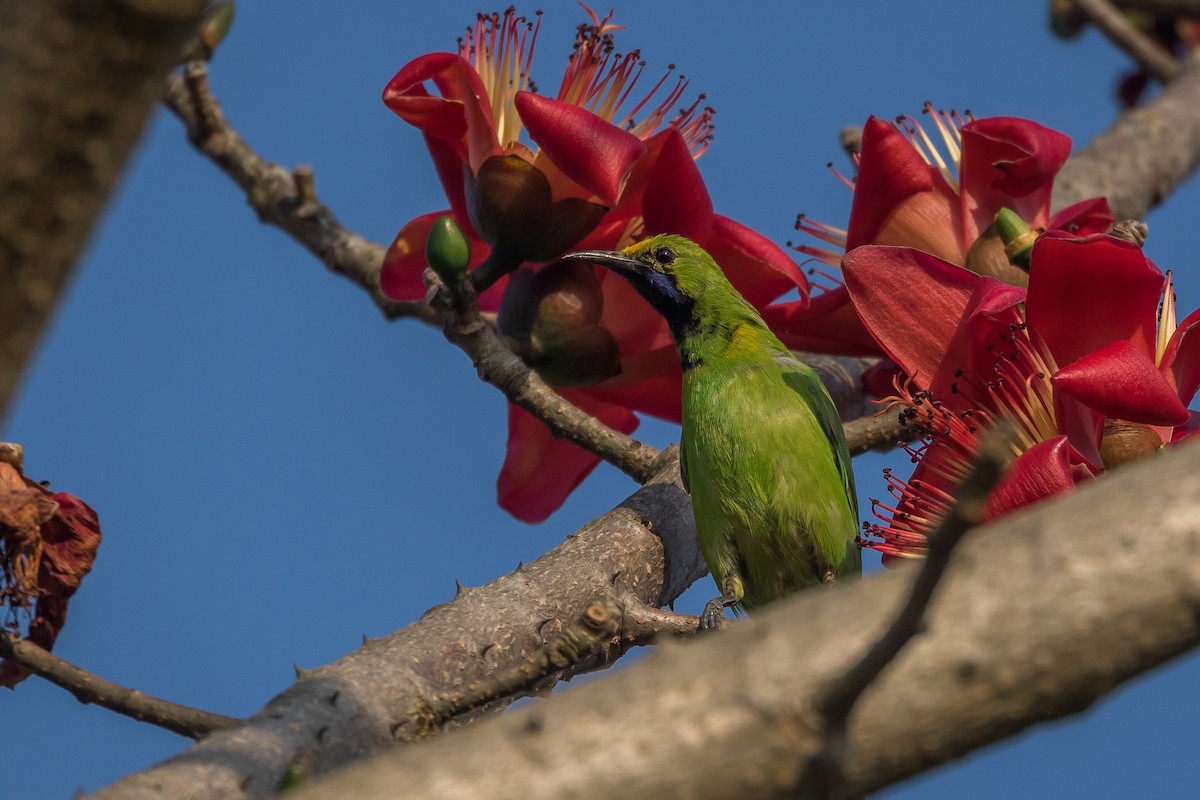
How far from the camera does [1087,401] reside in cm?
210

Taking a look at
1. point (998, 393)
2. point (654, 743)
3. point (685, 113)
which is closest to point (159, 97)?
point (654, 743)

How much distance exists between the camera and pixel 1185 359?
90.1 inches

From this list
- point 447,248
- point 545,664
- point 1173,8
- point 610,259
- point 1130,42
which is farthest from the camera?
A: point 1130,42

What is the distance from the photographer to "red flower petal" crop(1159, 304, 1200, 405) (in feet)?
7.34

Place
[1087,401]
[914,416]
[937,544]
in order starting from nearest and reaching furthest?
1. [937,544]
2. [1087,401]
3. [914,416]

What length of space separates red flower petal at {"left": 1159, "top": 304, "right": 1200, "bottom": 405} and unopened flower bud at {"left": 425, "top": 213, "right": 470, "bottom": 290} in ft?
4.45

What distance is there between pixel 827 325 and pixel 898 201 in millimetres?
328

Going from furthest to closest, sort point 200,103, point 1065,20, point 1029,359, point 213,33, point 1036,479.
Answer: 1. point 1065,20
2. point 213,33
3. point 200,103
4. point 1029,359
5. point 1036,479

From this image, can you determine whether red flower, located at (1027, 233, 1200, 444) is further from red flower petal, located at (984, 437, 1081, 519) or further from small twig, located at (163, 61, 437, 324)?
small twig, located at (163, 61, 437, 324)

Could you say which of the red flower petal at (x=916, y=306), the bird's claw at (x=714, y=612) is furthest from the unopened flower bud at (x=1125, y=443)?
the bird's claw at (x=714, y=612)

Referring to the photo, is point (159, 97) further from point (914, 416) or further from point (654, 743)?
point (914, 416)

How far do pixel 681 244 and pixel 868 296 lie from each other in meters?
1.11

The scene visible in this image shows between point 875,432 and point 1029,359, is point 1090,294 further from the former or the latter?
point 875,432

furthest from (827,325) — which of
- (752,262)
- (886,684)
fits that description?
(886,684)
